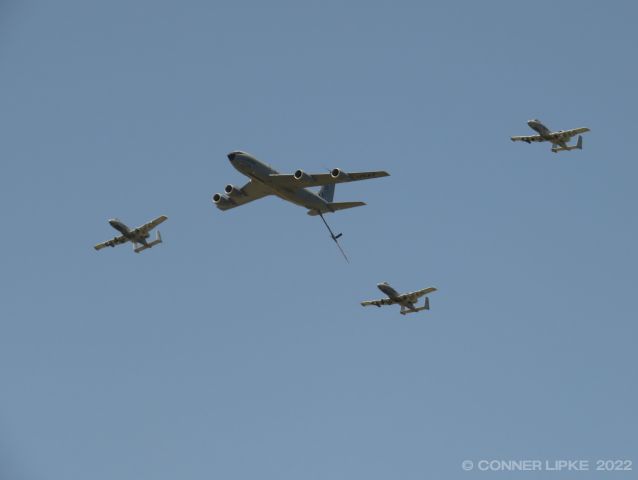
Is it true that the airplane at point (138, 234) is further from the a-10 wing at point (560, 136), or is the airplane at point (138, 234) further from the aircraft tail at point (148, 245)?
the a-10 wing at point (560, 136)

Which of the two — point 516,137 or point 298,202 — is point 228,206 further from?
point 516,137

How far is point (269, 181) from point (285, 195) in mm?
2264

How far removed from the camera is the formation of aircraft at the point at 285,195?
6925 cm

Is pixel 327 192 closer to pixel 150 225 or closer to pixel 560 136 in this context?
pixel 150 225

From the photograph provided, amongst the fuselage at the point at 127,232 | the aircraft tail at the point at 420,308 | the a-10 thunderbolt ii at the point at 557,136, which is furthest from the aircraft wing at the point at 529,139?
the fuselage at the point at 127,232

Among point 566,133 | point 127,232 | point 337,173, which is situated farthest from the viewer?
point 566,133

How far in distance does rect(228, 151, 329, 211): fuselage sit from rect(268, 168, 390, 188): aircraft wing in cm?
50

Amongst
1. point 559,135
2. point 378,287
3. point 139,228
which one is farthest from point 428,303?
point 559,135

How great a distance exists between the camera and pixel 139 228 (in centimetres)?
8081

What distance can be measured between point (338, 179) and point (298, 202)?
4.82 m

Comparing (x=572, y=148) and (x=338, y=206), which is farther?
(x=572, y=148)

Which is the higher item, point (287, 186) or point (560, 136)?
point (560, 136)

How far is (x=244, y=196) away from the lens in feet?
253

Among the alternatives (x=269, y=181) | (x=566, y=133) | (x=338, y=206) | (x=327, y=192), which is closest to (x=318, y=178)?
(x=269, y=181)
